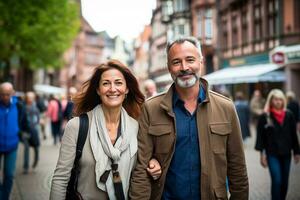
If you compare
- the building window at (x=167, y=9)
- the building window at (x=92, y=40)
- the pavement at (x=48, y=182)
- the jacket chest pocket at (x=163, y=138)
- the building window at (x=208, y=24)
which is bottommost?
the pavement at (x=48, y=182)

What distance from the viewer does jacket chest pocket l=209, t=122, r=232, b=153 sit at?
3.29 m

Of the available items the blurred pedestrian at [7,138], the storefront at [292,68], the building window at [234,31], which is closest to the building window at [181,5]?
the building window at [234,31]

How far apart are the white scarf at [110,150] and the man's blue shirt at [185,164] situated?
0.96 ft

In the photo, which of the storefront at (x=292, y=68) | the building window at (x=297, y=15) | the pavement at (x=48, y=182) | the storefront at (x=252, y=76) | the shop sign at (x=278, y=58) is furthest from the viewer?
the storefront at (x=252, y=76)

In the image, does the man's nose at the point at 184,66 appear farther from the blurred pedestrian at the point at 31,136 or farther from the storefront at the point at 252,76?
the storefront at the point at 252,76

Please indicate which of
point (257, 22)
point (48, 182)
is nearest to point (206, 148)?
point (48, 182)

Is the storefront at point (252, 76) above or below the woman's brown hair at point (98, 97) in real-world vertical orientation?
above

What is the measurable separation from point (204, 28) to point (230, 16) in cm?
583

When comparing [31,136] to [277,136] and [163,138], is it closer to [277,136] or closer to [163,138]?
[277,136]

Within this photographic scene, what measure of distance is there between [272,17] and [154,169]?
25.7 metres

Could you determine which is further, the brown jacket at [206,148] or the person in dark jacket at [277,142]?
the person in dark jacket at [277,142]

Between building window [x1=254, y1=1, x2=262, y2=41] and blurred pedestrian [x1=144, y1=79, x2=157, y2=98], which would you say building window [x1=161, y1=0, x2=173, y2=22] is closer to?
building window [x1=254, y1=1, x2=262, y2=41]

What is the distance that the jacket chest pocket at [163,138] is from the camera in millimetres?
3283

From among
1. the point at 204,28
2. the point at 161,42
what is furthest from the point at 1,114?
the point at 161,42
